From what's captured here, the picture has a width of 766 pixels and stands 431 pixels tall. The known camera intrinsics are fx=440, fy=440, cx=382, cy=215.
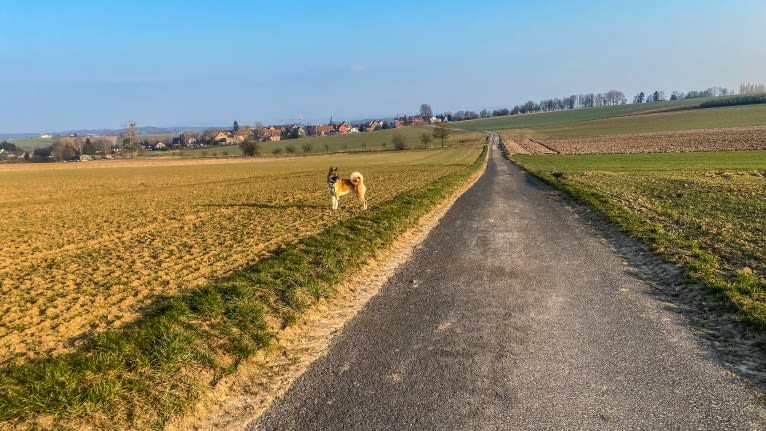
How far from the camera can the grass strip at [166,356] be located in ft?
13.1

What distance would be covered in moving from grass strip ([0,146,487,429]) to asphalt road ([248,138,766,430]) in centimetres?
100

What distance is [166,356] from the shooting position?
16.2ft

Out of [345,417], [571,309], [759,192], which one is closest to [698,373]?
[571,309]

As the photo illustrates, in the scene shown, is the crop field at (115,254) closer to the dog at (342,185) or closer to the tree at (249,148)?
the dog at (342,185)

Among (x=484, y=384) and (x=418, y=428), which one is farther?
(x=484, y=384)

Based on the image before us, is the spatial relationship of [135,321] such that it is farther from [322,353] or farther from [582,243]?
[582,243]

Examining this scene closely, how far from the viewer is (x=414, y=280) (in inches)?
330

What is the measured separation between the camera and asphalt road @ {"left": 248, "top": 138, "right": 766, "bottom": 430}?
401cm

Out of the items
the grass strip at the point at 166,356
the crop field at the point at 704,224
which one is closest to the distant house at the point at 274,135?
the crop field at the point at 704,224

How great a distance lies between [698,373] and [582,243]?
6659 millimetres

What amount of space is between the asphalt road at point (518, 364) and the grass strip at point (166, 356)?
1.00 meters

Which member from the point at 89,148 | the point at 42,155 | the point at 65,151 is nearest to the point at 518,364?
the point at 65,151

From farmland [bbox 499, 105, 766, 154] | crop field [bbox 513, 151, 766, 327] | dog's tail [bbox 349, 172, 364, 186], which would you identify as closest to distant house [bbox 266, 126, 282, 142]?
farmland [bbox 499, 105, 766, 154]

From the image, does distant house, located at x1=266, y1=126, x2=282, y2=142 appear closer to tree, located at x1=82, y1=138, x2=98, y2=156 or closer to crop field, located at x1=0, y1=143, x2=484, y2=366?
tree, located at x1=82, y1=138, x2=98, y2=156
